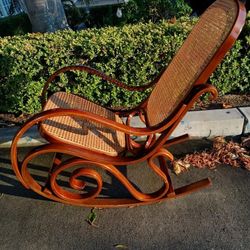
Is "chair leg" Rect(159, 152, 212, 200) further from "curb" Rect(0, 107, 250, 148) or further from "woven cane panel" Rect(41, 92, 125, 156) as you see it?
"curb" Rect(0, 107, 250, 148)

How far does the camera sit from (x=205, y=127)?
2.96 meters

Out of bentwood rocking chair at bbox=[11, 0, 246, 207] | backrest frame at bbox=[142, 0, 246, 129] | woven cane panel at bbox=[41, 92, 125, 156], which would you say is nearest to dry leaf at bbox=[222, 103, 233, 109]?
bentwood rocking chair at bbox=[11, 0, 246, 207]

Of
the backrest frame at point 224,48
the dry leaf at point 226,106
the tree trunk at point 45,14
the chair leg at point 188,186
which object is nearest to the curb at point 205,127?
the dry leaf at point 226,106

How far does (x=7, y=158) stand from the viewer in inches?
114

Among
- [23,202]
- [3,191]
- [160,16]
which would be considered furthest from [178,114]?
[160,16]

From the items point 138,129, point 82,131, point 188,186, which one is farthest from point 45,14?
point 188,186

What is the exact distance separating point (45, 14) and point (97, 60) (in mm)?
1419

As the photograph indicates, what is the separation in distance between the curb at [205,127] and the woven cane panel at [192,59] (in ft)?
2.17

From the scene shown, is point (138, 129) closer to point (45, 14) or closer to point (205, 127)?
point (205, 127)

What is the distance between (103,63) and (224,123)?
135 centimetres

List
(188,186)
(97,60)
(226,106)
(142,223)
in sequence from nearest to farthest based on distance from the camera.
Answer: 1. (142,223)
2. (188,186)
3. (97,60)
4. (226,106)

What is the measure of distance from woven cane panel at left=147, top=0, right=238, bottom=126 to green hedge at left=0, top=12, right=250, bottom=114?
709 mm

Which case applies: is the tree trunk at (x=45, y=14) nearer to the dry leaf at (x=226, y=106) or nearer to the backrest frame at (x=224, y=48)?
the dry leaf at (x=226, y=106)

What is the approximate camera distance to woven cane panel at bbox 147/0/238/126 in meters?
1.79
